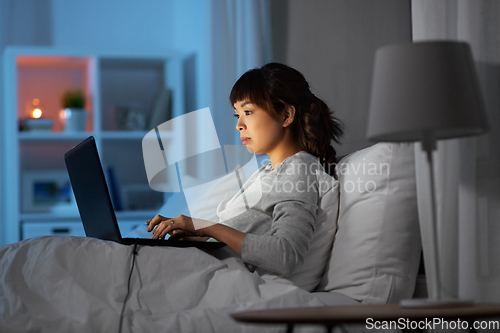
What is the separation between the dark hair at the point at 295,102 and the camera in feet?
4.48

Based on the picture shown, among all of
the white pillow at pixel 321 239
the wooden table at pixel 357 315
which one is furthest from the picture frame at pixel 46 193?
the wooden table at pixel 357 315

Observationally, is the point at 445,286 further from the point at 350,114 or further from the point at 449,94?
the point at 350,114

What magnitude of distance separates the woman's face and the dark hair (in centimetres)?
2

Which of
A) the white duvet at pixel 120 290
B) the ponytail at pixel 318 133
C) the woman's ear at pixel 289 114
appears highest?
the woman's ear at pixel 289 114

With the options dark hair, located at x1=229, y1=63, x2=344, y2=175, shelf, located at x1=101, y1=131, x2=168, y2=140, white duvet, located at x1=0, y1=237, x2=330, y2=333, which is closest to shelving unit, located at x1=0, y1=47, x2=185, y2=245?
shelf, located at x1=101, y1=131, x2=168, y2=140

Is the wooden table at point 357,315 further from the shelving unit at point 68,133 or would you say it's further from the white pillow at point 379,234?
the shelving unit at point 68,133

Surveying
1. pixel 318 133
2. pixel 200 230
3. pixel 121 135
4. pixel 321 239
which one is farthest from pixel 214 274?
pixel 121 135

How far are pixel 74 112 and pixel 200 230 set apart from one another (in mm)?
1946

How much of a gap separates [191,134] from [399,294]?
1.95 metres

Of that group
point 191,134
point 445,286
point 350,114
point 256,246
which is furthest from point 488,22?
point 191,134

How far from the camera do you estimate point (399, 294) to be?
3.56 ft

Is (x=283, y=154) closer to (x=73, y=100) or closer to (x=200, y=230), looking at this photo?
(x=200, y=230)

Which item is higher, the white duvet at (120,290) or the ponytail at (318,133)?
the ponytail at (318,133)

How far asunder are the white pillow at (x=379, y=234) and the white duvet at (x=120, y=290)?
0.73ft
